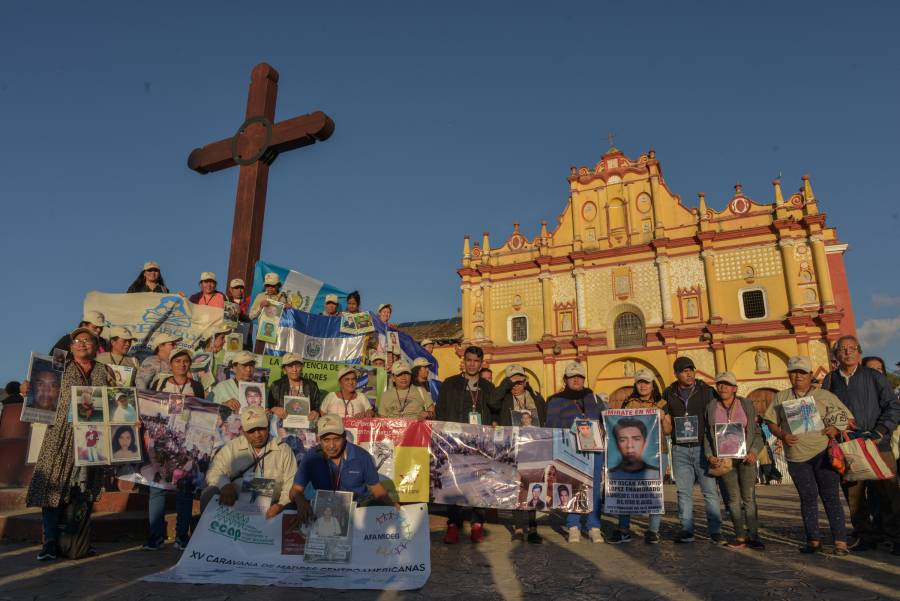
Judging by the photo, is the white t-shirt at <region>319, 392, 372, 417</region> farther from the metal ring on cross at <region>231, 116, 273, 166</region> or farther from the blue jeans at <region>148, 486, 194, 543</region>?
the metal ring on cross at <region>231, 116, 273, 166</region>

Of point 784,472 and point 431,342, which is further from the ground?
point 431,342

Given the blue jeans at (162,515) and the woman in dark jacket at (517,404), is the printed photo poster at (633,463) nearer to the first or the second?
the woman in dark jacket at (517,404)

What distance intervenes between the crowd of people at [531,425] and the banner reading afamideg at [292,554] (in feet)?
0.54

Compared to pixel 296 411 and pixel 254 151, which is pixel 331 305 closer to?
pixel 254 151

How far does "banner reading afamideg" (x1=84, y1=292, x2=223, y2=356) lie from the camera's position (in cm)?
752

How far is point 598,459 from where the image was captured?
248 inches

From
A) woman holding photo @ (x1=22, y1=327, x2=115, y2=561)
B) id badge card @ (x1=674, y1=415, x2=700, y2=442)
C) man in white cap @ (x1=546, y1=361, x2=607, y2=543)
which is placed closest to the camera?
woman holding photo @ (x1=22, y1=327, x2=115, y2=561)

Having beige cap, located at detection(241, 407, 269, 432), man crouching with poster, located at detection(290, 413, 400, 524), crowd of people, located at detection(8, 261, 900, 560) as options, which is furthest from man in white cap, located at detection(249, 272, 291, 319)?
man crouching with poster, located at detection(290, 413, 400, 524)

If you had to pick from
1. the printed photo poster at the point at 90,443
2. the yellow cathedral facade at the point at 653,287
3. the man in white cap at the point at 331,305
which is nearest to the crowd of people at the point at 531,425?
the printed photo poster at the point at 90,443

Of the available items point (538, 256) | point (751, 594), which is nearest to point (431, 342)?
point (538, 256)

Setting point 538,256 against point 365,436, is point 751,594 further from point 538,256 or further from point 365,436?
point 538,256

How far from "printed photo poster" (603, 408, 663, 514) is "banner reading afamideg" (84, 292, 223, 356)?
5224 mm

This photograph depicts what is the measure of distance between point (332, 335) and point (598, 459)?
441 centimetres

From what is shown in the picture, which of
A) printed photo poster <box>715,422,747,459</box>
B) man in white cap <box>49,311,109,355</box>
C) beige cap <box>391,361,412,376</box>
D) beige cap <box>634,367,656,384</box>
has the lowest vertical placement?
printed photo poster <box>715,422,747,459</box>
